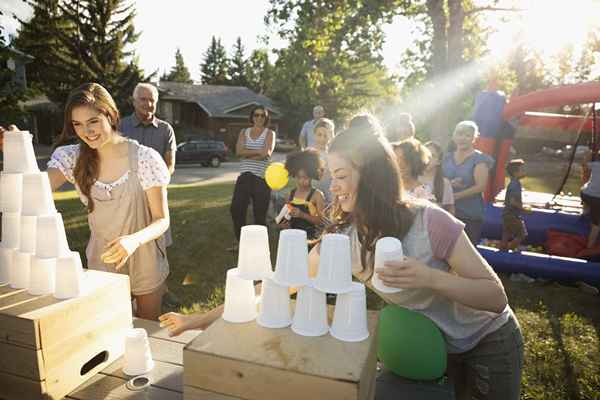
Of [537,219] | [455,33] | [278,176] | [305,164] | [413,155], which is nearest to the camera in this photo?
[413,155]

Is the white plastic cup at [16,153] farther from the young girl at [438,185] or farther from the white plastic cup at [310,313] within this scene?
the young girl at [438,185]

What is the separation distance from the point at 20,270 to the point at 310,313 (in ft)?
4.10

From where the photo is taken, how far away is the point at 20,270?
5.43 feet

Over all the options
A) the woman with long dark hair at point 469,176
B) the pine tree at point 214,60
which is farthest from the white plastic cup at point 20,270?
the pine tree at point 214,60

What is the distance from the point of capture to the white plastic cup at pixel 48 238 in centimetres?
153

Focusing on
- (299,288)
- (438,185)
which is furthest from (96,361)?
(438,185)

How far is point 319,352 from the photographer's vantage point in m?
1.22

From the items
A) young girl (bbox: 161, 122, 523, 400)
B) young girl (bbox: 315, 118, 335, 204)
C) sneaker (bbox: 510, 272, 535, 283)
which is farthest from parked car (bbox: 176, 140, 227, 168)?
young girl (bbox: 161, 122, 523, 400)

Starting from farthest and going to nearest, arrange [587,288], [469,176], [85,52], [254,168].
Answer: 1. [85,52]
2. [254,168]
3. [587,288]
4. [469,176]

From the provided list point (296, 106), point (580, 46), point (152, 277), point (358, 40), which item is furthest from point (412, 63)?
point (296, 106)

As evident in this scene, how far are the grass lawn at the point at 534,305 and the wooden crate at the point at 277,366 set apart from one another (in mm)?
2307

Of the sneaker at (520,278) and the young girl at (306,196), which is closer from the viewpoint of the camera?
the young girl at (306,196)

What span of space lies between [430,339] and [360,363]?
49 cm

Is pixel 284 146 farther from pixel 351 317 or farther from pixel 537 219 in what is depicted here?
pixel 351 317
